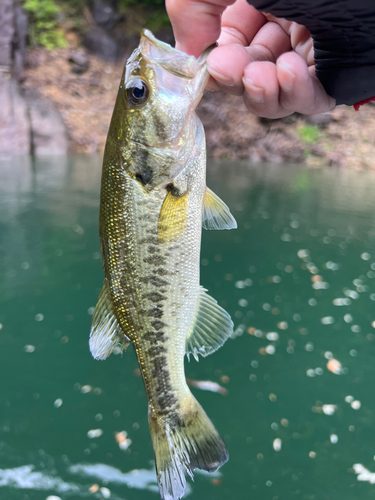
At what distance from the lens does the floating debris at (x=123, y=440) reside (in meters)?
2.45

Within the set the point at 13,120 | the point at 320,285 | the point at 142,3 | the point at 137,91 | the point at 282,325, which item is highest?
the point at 137,91

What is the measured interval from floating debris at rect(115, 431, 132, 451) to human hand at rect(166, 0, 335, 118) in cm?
212

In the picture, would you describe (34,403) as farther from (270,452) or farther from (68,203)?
(68,203)

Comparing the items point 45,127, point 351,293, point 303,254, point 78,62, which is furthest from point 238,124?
point 351,293

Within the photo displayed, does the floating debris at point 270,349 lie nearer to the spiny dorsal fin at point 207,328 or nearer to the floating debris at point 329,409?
the floating debris at point 329,409

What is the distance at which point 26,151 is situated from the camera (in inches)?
437

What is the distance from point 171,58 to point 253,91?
11.6 inches

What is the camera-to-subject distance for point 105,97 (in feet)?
43.9

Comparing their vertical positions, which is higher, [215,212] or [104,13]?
[215,212]

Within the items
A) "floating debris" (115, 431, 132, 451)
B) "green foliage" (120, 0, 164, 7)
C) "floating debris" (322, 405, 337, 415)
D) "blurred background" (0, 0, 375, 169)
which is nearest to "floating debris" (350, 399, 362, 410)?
"floating debris" (322, 405, 337, 415)

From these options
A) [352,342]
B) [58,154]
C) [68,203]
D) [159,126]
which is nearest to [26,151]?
[58,154]

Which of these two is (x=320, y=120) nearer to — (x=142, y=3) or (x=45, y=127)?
(x=142, y=3)

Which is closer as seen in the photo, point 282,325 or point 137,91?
point 137,91

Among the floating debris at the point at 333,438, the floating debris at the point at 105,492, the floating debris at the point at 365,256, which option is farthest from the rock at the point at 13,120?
the floating debris at the point at 333,438
